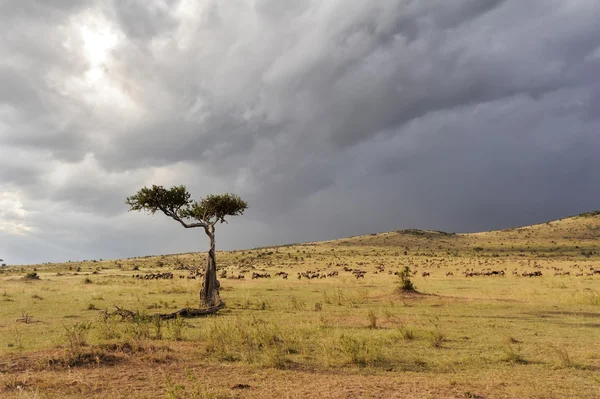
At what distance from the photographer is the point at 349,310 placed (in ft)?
73.5

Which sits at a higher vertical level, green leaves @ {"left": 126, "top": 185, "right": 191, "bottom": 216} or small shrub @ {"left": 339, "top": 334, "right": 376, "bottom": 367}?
green leaves @ {"left": 126, "top": 185, "right": 191, "bottom": 216}

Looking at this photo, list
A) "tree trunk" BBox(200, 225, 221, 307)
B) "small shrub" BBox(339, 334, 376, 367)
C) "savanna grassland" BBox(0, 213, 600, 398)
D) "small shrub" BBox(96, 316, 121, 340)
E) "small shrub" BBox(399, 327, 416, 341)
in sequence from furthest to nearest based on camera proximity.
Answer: "tree trunk" BBox(200, 225, 221, 307) → "small shrub" BBox(399, 327, 416, 341) → "small shrub" BBox(96, 316, 121, 340) → "small shrub" BBox(339, 334, 376, 367) → "savanna grassland" BBox(0, 213, 600, 398)

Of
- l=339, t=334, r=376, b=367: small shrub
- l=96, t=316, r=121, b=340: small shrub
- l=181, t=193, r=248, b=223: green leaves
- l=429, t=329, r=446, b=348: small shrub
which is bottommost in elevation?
l=429, t=329, r=446, b=348: small shrub

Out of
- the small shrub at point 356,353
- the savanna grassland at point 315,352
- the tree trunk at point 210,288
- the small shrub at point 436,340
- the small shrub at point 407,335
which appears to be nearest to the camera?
the savanna grassland at point 315,352

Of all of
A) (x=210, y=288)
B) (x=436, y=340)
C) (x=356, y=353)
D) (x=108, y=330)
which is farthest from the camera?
(x=210, y=288)

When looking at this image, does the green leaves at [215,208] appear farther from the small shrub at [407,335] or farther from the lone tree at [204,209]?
the small shrub at [407,335]

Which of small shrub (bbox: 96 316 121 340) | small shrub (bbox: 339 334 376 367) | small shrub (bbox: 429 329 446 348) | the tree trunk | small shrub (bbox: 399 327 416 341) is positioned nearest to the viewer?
small shrub (bbox: 339 334 376 367)

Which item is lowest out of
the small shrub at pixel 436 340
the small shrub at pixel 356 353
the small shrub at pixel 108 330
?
the small shrub at pixel 436 340

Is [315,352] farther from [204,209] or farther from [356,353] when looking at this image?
[204,209]

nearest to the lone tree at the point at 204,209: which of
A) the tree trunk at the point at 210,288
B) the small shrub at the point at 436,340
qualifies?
the tree trunk at the point at 210,288

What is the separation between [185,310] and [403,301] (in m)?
14.2

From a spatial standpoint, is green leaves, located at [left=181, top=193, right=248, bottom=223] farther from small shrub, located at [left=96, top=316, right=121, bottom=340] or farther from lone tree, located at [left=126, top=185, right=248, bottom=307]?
small shrub, located at [left=96, top=316, right=121, bottom=340]

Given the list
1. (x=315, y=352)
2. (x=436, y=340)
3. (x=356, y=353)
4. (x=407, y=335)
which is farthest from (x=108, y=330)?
(x=436, y=340)

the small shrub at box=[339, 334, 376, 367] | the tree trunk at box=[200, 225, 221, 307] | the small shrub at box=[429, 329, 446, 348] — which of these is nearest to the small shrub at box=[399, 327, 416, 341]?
the small shrub at box=[429, 329, 446, 348]
